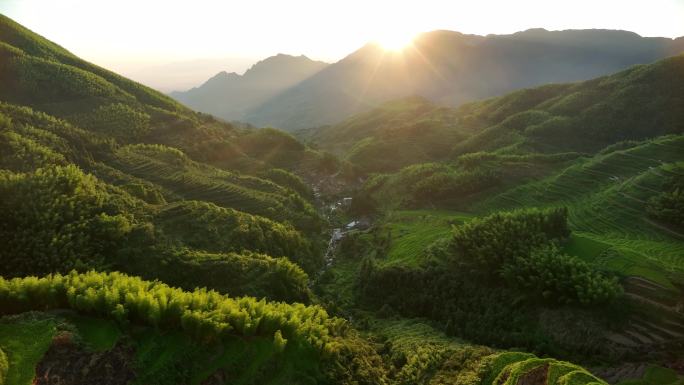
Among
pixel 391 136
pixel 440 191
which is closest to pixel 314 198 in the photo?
pixel 440 191

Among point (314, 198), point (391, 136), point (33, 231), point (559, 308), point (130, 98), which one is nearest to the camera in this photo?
point (559, 308)

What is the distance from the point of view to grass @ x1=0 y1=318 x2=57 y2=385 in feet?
45.2

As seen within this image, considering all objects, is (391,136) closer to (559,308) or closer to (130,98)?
(130,98)

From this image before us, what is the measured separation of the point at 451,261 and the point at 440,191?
19.2 meters

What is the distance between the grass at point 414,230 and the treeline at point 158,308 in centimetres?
1805

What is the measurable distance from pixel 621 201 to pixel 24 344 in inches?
1611

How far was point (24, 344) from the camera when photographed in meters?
14.8

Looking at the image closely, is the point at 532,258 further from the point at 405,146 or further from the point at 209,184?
the point at 405,146

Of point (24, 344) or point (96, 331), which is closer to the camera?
point (24, 344)

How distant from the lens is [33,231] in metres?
27.2

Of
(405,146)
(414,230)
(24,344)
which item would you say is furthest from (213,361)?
(405,146)

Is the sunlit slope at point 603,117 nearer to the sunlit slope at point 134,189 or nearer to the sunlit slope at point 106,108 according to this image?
the sunlit slope at point 106,108

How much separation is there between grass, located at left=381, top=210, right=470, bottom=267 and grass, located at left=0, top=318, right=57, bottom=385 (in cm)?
2447

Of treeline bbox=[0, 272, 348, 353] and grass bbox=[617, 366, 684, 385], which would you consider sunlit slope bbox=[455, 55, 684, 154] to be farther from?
treeline bbox=[0, 272, 348, 353]
